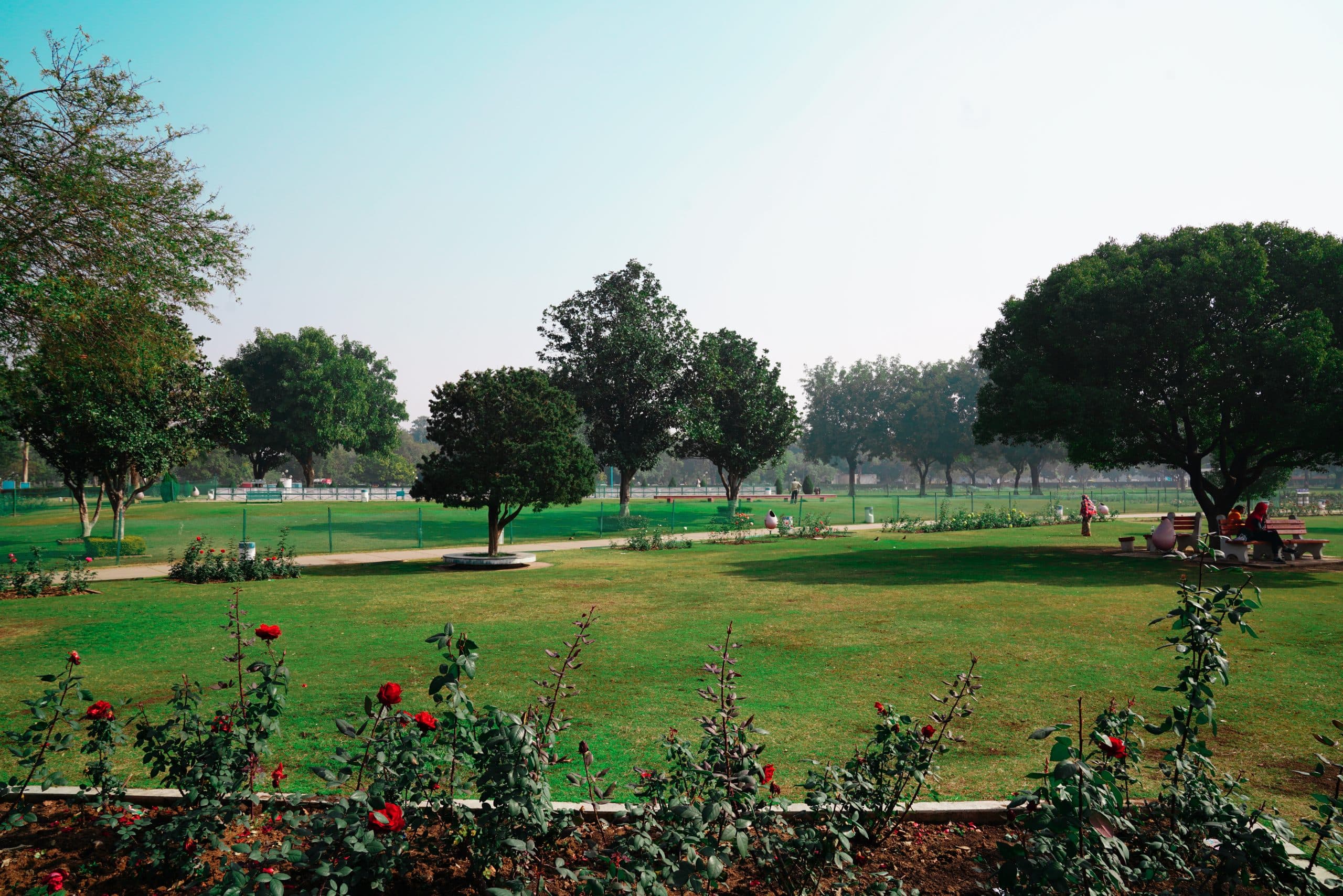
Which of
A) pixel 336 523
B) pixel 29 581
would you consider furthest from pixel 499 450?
pixel 336 523

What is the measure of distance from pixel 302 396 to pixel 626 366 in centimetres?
3680

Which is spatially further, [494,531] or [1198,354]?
[494,531]

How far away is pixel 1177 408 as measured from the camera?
20656mm

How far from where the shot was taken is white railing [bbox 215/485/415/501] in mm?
61562

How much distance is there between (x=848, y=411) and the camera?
3632 inches

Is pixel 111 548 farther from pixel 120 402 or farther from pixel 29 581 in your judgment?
pixel 29 581

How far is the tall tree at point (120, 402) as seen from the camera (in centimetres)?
1355

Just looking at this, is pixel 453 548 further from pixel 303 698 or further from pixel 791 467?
pixel 791 467

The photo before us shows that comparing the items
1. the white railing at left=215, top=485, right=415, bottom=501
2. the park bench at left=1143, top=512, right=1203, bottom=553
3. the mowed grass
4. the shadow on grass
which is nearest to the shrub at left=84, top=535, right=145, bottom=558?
the mowed grass

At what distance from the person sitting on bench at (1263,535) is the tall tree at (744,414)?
926 inches

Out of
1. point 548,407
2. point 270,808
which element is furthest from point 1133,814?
point 548,407

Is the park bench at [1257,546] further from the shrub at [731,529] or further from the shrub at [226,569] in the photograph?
the shrub at [226,569]

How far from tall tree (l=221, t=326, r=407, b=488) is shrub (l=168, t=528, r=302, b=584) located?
153 feet

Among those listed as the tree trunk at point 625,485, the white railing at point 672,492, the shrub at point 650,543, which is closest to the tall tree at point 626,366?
the tree trunk at point 625,485
